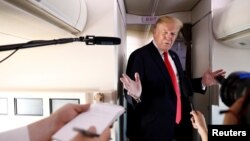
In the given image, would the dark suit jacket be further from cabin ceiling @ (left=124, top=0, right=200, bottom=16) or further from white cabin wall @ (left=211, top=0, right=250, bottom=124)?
cabin ceiling @ (left=124, top=0, right=200, bottom=16)

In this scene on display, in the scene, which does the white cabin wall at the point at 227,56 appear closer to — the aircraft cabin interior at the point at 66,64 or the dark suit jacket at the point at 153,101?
the aircraft cabin interior at the point at 66,64

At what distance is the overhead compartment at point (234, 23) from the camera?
51.8 inches

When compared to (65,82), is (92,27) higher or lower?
higher

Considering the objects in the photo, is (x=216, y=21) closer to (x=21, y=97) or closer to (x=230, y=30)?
(x=230, y=30)

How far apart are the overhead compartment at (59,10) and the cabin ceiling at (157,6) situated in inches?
51.9

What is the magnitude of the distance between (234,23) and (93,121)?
4.29 feet

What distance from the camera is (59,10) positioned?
762mm

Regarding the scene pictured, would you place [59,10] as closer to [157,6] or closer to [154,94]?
[154,94]

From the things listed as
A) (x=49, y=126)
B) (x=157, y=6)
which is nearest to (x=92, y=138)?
(x=49, y=126)

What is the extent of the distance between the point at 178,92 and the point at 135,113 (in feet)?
1.12

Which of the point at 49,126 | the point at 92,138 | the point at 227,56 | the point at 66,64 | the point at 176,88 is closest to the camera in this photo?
the point at 92,138

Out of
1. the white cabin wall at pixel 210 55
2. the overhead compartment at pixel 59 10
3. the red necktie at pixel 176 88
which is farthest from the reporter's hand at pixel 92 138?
the white cabin wall at pixel 210 55

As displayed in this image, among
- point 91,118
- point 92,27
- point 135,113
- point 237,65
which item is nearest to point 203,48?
point 237,65

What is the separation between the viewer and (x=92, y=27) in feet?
3.97
